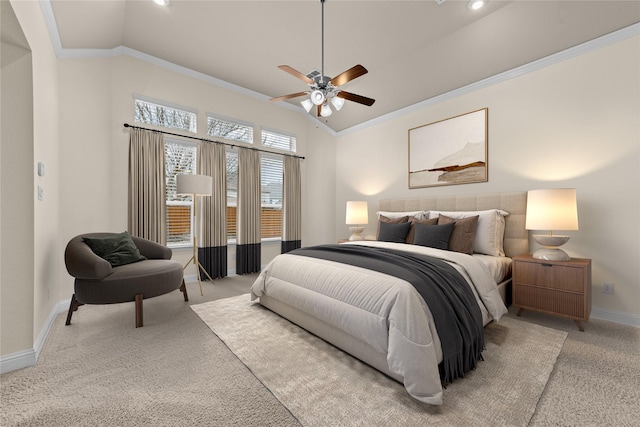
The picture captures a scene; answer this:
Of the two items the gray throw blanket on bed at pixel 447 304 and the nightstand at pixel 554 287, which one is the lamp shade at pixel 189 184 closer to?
the gray throw blanket on bed at pixel 447 304

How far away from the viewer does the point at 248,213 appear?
4.73 metres

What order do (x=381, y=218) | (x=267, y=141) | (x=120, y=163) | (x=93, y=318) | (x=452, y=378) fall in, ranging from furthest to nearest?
(x=267, y=141) < (x=381, y=218) < (x=120, y=163) < (x=93, y=318) < (x=452, y=378)

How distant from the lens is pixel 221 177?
4398 millimetres

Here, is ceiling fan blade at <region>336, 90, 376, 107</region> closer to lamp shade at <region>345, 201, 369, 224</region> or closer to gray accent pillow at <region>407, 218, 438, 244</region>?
gray accent pillow at <region>407, 218, 438, 244</region>

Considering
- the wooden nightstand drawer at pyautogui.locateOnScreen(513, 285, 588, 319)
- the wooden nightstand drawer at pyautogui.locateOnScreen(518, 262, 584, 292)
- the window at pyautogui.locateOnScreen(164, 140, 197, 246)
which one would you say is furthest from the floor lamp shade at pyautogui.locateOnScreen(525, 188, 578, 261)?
the window at pyautogui.locateOnScreen(164, 140, 197, 246)

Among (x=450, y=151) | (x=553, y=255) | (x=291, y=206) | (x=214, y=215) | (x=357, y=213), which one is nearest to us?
(x=553, y=255)

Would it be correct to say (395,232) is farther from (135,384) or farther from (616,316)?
(135,384)

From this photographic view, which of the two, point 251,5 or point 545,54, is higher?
point 251,5

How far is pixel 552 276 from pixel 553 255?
218 mm

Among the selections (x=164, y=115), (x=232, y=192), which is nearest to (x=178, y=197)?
(x=232, y=192)

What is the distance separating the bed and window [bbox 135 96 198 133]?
2881 mm

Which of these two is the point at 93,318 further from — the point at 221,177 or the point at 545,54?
the point at 545,54

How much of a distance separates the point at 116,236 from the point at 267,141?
2975 mm

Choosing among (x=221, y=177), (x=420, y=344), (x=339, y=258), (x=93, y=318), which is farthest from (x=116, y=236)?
(x=420, y=344)
